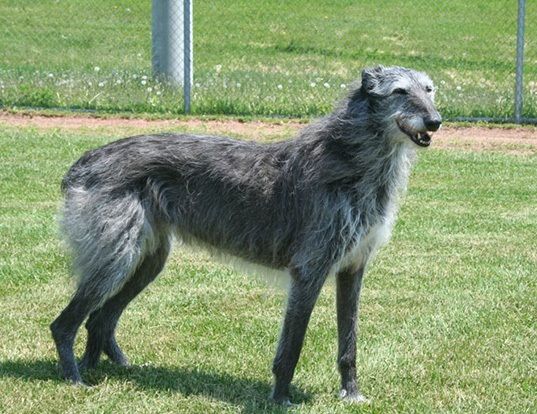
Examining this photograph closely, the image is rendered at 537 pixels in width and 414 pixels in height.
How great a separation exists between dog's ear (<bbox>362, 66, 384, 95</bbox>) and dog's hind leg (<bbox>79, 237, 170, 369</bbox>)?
1.44 metres

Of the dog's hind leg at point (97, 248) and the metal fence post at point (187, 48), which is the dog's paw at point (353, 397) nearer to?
the dog's hind leg at point (97, 248)

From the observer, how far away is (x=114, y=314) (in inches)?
248

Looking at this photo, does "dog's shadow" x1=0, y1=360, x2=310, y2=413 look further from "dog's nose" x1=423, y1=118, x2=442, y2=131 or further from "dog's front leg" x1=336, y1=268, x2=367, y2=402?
"dog's nose" x1=423, y1=118, x2=442, y2=131

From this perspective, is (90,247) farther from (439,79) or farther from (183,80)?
(439,79)

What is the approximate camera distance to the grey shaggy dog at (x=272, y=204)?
5.57 metres

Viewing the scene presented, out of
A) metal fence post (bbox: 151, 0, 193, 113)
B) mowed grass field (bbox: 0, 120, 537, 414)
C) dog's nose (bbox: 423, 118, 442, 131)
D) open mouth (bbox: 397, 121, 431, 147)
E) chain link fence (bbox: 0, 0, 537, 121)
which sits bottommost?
chain link fence (bbox: 0, 0, 537, 121)

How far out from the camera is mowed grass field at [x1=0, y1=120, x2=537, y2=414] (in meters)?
5.78

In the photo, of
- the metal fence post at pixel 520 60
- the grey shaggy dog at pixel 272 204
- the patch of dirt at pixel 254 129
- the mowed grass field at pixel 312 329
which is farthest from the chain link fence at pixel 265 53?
the grey shaggy dog at pixel 272 204

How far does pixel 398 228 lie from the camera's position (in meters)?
9.41

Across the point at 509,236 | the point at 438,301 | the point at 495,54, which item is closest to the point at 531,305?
the point at 438,301

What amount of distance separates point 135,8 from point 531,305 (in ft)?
58.6

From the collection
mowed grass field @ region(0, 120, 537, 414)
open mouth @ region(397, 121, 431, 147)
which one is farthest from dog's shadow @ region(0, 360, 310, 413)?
open mouth @ region(397, 121, 431, 147)

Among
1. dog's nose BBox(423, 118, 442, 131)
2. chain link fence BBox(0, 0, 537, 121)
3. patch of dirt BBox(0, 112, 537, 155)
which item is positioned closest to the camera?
dog's nose BBox(423, 118, 442, 131)

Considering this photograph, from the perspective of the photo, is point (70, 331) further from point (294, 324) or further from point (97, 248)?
point (294, 324)
